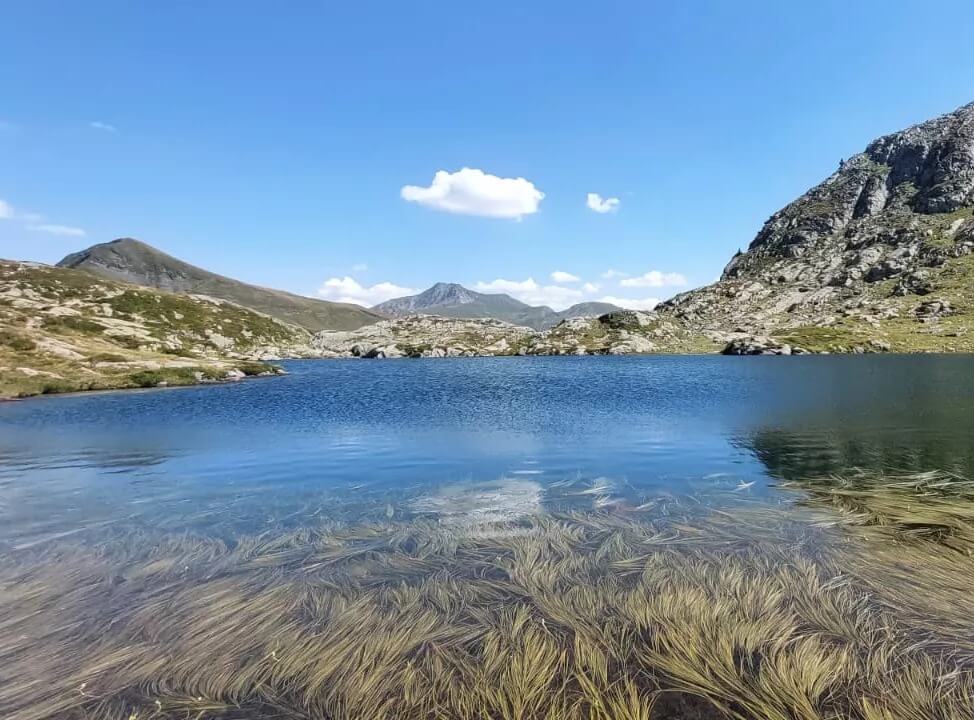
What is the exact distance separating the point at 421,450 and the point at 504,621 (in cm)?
1975

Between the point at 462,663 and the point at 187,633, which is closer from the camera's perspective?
the point at 462,663

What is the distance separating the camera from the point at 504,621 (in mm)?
9906

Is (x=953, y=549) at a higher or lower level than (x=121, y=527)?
higher

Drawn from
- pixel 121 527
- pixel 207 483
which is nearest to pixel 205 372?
pixel 207 483

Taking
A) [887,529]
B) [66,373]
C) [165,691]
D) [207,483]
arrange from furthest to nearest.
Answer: [66,373] < [207,483] < [887,529] < [165,691]

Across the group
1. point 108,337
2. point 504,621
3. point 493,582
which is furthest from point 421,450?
point 108,337

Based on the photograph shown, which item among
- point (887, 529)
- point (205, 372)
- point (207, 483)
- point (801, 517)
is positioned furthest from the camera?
point (205, 372)

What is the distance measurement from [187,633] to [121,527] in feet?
29.9

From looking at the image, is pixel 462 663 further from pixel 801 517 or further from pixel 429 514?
pixel 801 517

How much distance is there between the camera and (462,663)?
28.0 feet

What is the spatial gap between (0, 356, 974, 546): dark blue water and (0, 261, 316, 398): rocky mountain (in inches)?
686

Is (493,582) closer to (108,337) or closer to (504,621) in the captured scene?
(504,621)

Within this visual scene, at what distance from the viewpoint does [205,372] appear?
82500mm

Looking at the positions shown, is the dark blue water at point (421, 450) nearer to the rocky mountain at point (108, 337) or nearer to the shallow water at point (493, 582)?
the shallow water at point (493, 582)
